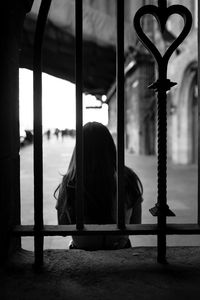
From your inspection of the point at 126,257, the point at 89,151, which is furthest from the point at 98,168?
the point at 126,257

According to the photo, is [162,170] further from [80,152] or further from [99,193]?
[99,193]

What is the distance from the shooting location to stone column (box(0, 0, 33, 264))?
1.52 m

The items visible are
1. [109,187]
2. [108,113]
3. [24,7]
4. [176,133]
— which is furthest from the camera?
[108,113]

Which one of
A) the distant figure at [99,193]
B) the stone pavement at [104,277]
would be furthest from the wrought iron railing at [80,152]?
the distant figure at [99,193]

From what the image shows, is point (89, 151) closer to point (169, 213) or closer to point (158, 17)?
point (169, 213)

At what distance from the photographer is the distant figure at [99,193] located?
2.22 metres

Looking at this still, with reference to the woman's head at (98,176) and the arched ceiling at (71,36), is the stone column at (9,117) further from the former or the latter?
the arched ceiling at (71,36)

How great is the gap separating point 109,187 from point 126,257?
2.22ft

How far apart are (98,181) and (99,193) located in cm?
8

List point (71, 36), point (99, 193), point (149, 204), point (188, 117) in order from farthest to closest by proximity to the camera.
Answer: point (71, 36) < point (188, 117) < point (149, 204) < point (99, 193)

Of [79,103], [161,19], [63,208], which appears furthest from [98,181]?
[161,19]

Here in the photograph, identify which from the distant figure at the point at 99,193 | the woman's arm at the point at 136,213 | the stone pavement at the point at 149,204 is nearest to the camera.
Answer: the distant figure at the point at 99,193

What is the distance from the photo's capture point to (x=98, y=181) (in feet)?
7.43

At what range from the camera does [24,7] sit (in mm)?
1627
